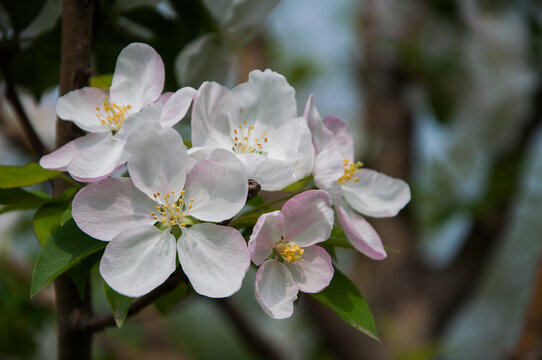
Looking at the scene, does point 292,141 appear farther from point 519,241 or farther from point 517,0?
point 519,241

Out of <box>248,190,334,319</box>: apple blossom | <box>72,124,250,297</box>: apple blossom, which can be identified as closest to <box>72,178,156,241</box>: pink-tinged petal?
<box>72,124,250,297</box>: apple blossom

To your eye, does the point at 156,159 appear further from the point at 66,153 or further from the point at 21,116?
the point at 21,116

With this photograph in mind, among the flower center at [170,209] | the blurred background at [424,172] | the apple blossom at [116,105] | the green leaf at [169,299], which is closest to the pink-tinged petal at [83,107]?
the apple blossom at [116,105]

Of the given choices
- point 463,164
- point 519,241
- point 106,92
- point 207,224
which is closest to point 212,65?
point 106,92

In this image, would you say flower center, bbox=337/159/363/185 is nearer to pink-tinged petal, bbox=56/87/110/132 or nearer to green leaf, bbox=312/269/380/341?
green leaf, bbox=312/269/380/341

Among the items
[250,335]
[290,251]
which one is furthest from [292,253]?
[250,335]

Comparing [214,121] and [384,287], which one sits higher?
[214,121]
